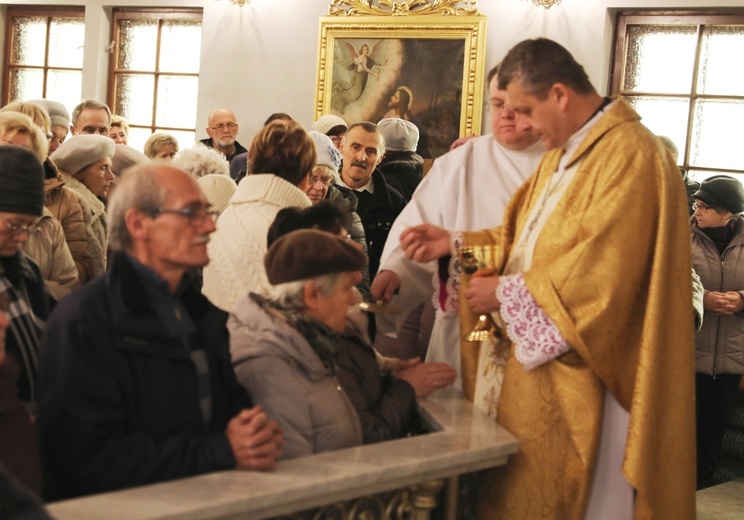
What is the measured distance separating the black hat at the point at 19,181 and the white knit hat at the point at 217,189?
1.46 meters

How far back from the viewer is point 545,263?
2.91 meters

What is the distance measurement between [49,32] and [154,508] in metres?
9.33

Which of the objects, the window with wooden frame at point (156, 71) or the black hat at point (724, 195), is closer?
the black hat at point (724, 195)

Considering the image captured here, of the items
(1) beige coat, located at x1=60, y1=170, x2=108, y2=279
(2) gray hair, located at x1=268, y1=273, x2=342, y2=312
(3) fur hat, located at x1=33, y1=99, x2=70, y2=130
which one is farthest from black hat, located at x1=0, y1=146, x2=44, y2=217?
(3) fur hat, located at x1=33, y1=99, x2=70, y2=130

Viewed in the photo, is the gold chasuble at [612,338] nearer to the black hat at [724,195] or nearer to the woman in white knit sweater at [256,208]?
the woman in white knit sweater at [256,208]

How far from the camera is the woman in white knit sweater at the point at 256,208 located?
3309mm

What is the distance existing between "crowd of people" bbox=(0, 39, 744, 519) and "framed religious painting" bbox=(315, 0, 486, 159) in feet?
15.2

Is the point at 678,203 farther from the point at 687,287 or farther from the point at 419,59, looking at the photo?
the point at 419,59

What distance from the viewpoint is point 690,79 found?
7801 millimetres

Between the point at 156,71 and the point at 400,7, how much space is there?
2.65m

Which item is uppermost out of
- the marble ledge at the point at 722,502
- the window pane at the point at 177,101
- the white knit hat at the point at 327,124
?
the window pane at the point at 177,101

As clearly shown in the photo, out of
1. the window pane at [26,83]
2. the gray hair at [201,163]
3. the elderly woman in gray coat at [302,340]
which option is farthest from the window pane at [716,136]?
the window pane at [26,83]

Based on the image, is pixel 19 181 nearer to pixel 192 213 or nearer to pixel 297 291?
pixel 192 213

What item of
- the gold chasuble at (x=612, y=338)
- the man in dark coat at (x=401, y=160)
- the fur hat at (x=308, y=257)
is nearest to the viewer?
the fur hat at (x=308, y=257)
